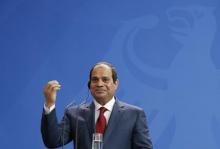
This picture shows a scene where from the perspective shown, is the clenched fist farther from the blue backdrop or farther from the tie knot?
the blue backdrop

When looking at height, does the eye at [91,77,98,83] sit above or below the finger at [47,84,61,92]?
above

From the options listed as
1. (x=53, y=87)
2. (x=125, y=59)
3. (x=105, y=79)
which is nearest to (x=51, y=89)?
(x=53, y=87)

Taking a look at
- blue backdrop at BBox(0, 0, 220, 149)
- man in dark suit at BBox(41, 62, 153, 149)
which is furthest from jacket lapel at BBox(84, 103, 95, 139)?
blue backdrop at BBox(0, 0, 220, 149)

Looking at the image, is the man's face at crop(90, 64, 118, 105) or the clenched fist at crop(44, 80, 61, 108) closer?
the clenched fist at crop(44, 80, 61, 108)

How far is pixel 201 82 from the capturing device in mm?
3770

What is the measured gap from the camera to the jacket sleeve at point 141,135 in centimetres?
215

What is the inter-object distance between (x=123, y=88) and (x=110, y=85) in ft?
5.21

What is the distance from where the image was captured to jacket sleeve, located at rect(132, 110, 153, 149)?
7.04 ft

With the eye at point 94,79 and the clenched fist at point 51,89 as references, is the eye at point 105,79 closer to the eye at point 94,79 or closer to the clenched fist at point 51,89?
the eye at point 94,79

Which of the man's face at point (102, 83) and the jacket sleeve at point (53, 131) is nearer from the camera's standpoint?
the jacket sleeve at point (53, 131)

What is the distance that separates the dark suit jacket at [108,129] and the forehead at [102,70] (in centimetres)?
18

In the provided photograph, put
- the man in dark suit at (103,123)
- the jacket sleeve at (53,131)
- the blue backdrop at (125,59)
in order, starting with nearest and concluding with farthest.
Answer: the jacket sleeve at (53,131) → the man in dark suit at (103,123) → the blue backdrop at (125,59)

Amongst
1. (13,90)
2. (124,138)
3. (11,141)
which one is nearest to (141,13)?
(13,90)

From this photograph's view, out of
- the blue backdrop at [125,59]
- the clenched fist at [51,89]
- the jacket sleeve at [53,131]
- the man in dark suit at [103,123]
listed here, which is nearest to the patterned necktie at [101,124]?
the man in dark suit at [103,123]
